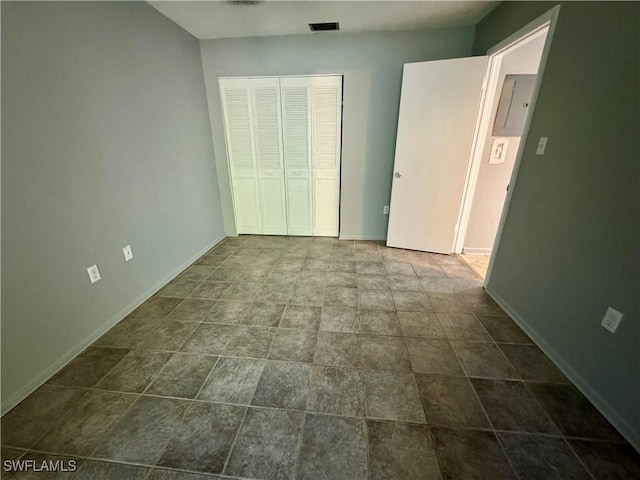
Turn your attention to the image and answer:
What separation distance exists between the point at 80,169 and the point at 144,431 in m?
1.59

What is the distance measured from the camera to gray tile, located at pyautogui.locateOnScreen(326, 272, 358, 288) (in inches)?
94.8

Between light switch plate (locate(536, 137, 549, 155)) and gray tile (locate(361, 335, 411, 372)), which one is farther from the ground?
light switch plate (locate(536, 137, 549, 155))

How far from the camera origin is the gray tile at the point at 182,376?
4.59 ft

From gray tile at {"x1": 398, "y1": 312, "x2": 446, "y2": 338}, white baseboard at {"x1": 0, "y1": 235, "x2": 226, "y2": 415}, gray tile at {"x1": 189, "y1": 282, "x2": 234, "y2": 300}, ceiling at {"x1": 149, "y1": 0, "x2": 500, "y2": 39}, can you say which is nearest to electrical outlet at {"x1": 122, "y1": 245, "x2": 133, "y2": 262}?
white baseboard at {"x1": 0, "y1": 235, "x2": 226, "y2": 415}

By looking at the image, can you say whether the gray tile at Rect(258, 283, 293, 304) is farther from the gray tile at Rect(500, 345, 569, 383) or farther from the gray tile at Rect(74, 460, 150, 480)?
the gray tile at Rect(500, 345, 569, 383)

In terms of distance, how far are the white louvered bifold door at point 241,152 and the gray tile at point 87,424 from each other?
2512mm

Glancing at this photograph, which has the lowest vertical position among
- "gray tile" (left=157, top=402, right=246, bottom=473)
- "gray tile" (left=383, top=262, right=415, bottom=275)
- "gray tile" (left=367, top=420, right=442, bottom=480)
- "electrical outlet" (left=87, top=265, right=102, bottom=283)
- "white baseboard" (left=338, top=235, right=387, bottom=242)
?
"gray tile" (left=157, top=402, right=246, bottom=473)

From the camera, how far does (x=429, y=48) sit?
2.71 m

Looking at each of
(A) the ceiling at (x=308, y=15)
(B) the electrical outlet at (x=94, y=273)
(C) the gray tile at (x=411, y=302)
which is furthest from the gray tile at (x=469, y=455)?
(A) the ceiling at (x=308, y=15)

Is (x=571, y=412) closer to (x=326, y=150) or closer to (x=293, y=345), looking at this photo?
(x=293, y=345)

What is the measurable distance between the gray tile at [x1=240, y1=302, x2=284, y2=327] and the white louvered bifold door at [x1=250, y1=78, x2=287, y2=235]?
65.5 inches

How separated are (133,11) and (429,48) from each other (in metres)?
2.73

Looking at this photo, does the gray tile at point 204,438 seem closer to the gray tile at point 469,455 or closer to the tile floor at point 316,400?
the tile floor at point 316,400

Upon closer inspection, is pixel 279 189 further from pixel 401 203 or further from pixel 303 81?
pixel 401 203
